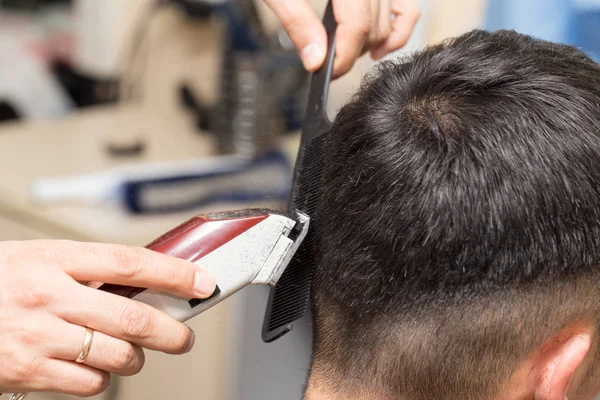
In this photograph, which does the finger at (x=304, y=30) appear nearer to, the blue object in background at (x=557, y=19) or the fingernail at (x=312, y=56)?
the fingernail at (x=312, y=56)

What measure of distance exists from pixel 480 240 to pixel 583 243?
0.34ft

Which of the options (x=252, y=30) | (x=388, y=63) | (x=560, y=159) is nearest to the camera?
(x=560, y=159)

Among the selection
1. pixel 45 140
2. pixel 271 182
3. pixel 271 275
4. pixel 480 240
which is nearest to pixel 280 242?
pixel 271 275

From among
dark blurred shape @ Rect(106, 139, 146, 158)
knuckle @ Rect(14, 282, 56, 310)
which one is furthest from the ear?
dark blurred shape @ Rect(106, 139, 146, 158)

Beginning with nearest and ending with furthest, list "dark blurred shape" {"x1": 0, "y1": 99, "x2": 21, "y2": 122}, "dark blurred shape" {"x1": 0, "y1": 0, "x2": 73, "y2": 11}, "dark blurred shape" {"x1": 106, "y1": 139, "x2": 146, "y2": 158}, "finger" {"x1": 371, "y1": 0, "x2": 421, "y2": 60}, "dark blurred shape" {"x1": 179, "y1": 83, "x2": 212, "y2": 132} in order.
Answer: "finger" {"x1": 371, "y1": 0, "x2": 421, "y2": 60} → "dark blurred shape" {"x1": 106, "y1": 139, "x2": 146, "y2": 158} → "dark blurred shape" {"x1": 179, "y1": 83, "x2": 212, "y2": 132} → "dark blurred shape" {"x1": 0, "y1": 99, "x2": 21, "y2": 122} → "dark blurred shape" {"x1": 0, "y1": 0, "x2": 73, "y2": 11}

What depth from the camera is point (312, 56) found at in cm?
100

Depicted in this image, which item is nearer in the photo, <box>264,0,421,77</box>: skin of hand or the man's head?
the man's head

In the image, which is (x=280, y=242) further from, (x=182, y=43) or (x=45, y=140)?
(x=182, y=43)

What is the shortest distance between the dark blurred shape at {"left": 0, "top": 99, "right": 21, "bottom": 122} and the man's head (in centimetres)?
209

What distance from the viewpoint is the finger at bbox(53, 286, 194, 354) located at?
29.6 inches

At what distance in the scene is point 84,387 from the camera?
31.0 inches

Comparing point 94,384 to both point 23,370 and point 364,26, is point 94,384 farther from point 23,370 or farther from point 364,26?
point 364,26

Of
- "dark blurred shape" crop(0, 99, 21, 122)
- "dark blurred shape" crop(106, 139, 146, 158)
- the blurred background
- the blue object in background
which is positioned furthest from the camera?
"dark blurred shape" crop(0, 99, 21, 122)

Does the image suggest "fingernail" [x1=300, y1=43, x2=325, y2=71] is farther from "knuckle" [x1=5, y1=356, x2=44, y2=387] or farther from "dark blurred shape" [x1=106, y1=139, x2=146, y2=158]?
"dark blurred shape" [x1=106, y1=139, x2=146, y2=158]
